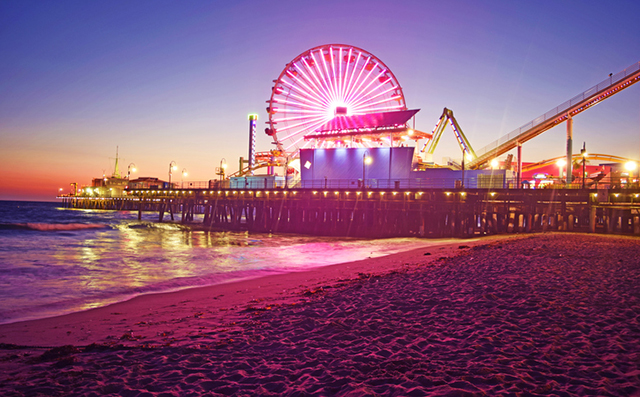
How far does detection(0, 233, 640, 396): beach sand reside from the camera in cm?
384

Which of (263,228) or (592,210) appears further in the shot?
(263,228)

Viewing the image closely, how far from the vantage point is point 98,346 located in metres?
5.50

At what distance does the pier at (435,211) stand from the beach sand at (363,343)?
17.9 m

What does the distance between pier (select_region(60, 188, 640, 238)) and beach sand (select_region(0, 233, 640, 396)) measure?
17.9 meters

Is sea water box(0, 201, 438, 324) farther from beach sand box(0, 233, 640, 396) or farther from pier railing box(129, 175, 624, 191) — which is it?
pier railing box(129, 175, 624, 191)

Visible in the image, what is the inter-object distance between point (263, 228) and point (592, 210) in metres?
28.4

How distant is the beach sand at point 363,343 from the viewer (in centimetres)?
384

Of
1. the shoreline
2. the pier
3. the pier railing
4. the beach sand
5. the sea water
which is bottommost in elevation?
the sea water

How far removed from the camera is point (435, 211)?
1121 inches

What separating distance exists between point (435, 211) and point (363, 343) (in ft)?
81.9

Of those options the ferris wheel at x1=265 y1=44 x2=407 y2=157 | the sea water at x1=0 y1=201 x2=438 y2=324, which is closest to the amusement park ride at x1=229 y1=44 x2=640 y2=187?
the ferris wheel at x1=265 y1=44 x2=407 y2=157

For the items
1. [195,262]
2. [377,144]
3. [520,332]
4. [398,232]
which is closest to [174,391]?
[520,332]

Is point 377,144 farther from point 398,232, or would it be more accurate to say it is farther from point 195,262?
point 195,262

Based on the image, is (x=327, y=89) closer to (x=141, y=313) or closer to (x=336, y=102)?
(x=336, y=102)
